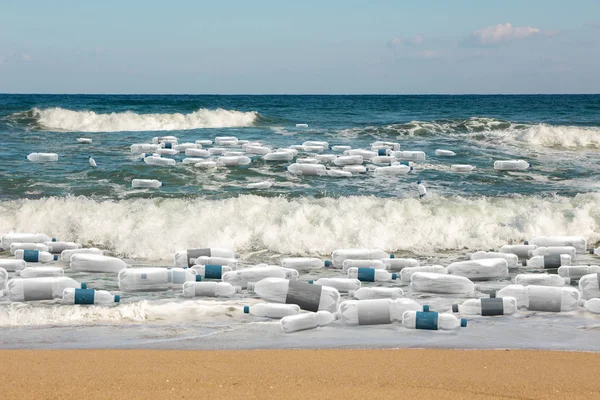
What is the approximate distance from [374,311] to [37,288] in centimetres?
347

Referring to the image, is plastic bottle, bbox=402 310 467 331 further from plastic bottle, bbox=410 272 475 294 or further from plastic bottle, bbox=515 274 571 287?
plastic bottle, bbox=515 274 571 287

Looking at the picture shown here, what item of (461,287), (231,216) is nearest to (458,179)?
(231,216)

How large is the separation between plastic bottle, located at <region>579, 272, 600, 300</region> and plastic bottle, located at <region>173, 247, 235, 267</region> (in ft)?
13.7

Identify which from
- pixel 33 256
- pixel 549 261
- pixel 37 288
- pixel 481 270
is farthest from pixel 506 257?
pixel 33 256

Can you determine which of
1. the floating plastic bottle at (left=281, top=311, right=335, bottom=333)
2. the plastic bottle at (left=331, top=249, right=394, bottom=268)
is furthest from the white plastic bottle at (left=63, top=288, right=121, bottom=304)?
the plastic bottle at (left=331, top=249, right=394, bottom=268)

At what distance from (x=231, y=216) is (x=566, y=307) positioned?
5991 mm

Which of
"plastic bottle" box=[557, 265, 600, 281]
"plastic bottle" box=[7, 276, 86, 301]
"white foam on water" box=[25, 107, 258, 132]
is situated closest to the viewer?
"plastic bottle" box=[7, 276, 86, 301]

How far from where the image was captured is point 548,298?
695cm

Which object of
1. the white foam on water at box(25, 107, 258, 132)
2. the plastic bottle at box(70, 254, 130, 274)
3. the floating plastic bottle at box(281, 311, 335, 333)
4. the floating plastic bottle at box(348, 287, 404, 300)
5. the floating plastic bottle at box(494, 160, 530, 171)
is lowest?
the plastic bottle at box(70, 254, 130, 274)

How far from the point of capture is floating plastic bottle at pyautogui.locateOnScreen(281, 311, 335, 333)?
6145 mm

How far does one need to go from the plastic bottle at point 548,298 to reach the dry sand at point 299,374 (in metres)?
1.62

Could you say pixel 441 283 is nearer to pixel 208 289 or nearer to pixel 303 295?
pixel 303 295

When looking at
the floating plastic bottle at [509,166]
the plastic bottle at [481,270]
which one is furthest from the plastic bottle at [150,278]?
the floating plastic bottle at [509,166]

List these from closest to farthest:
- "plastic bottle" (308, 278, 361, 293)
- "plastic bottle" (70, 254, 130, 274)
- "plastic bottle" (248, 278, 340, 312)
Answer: "plastic bottle" (248, 278, 340, 312)
"plastic bottle" (308, 278, 361, 293)
"plastic bottle" (70, 254, 130, 274)
